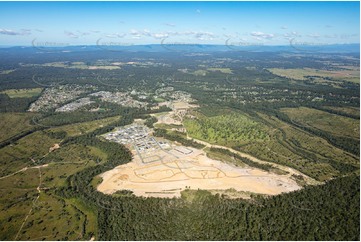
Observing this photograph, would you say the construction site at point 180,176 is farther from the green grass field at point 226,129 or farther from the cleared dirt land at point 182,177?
the green grass field at point 226,129

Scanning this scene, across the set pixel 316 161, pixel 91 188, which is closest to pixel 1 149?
pixel 91 188

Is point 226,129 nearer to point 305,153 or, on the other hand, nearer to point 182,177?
point 305,153

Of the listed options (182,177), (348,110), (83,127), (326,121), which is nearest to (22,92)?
(83,127)

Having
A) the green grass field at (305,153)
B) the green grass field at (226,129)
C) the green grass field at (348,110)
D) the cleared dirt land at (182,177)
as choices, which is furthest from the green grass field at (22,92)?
the green grass field at (348,110)

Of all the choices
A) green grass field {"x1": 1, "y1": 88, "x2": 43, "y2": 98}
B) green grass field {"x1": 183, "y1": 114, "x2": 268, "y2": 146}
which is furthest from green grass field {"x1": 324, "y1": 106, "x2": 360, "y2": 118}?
green grass field {"x1": 1, "y1": 88, "x2": 43, "y2": 98}

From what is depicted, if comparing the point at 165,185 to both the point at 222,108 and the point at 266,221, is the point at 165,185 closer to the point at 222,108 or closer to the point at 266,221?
the point at 266,221

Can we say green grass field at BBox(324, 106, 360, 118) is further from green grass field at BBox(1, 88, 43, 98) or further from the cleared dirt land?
green grass field at BBox(1, 88, 43, 98)

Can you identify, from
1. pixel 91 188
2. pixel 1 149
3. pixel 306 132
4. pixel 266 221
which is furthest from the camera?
pixel 306 132
